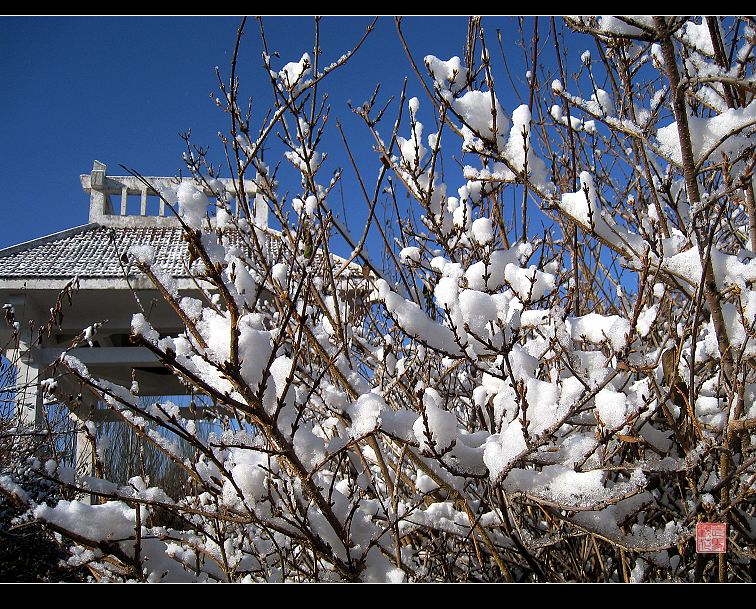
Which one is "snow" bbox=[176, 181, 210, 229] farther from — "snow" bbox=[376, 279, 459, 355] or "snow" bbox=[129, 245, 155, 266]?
"snow" bbox=[376, 279, 459, 355]

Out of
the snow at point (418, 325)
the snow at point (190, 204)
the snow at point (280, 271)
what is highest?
the snow at point (280, 271)

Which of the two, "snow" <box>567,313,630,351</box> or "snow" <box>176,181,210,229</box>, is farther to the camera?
"snow" <box>567,313,630,351</box>

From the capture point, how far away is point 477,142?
1445 mm

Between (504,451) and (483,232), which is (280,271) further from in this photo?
(504,451)

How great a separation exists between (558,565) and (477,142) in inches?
45.7

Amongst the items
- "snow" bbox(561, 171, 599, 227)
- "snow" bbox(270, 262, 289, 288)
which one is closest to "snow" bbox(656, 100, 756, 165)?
"snow" bbox(561, 171, 599, 227)

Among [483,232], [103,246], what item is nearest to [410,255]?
[483,232]

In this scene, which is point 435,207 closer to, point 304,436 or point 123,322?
point 304,436

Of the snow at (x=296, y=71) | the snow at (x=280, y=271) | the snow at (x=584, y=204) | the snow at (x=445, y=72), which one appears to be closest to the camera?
the snow at (x=584, y=204)

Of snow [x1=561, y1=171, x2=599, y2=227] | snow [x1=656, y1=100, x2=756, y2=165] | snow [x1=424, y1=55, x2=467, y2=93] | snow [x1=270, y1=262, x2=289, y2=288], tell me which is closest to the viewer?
snow [x1=656, y1=100, x2=756, y2=165]

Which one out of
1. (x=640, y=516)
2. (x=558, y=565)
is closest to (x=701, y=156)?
(x=640, y=516)

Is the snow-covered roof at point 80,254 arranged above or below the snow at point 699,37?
above

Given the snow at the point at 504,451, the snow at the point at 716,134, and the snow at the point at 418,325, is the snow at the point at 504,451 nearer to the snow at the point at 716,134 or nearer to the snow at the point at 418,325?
the snow at the point at 418,325

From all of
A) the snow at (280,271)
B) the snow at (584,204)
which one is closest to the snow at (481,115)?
the snow at (584,204)
